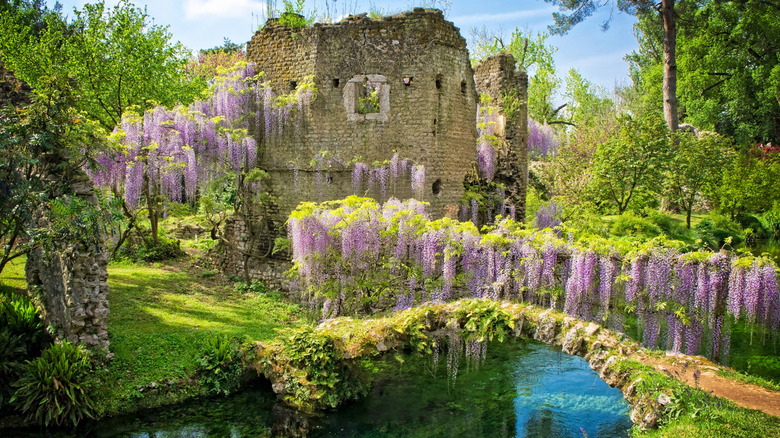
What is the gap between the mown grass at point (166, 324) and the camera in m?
8.41

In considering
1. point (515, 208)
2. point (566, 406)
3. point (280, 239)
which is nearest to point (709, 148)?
point (515, 208)

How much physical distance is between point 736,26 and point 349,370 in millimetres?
25389

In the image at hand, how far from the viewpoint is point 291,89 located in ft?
46.8

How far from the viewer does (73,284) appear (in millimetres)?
8375

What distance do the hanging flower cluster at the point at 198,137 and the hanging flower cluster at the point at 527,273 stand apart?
408cm

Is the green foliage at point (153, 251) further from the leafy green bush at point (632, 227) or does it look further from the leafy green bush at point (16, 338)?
the leafy green bush at point (632, 227)

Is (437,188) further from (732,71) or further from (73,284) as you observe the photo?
(732,71)

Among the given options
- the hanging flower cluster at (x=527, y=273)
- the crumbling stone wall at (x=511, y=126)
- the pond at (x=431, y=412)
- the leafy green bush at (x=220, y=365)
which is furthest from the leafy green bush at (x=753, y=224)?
the leafy green bush at (x=220, y=365)

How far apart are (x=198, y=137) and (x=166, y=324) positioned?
4681 millimetres

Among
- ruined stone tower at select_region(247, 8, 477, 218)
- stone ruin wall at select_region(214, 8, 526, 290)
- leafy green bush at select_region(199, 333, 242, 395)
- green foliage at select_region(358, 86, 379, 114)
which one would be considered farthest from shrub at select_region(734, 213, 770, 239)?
leafy green bush at select_region(199, 333, 242, 395)

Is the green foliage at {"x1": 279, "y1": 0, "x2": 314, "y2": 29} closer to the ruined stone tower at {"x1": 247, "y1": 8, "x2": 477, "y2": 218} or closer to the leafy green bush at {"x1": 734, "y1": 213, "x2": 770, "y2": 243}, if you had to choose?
the ruined stone tower at {"x1": 247, "y1": 8, "x2": 477, "y2": 218}

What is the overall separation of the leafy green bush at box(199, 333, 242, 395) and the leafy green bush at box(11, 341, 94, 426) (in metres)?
1.62

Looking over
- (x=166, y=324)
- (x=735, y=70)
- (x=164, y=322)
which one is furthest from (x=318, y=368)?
(x=735, y=70)

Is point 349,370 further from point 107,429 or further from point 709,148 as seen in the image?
point 709,148
